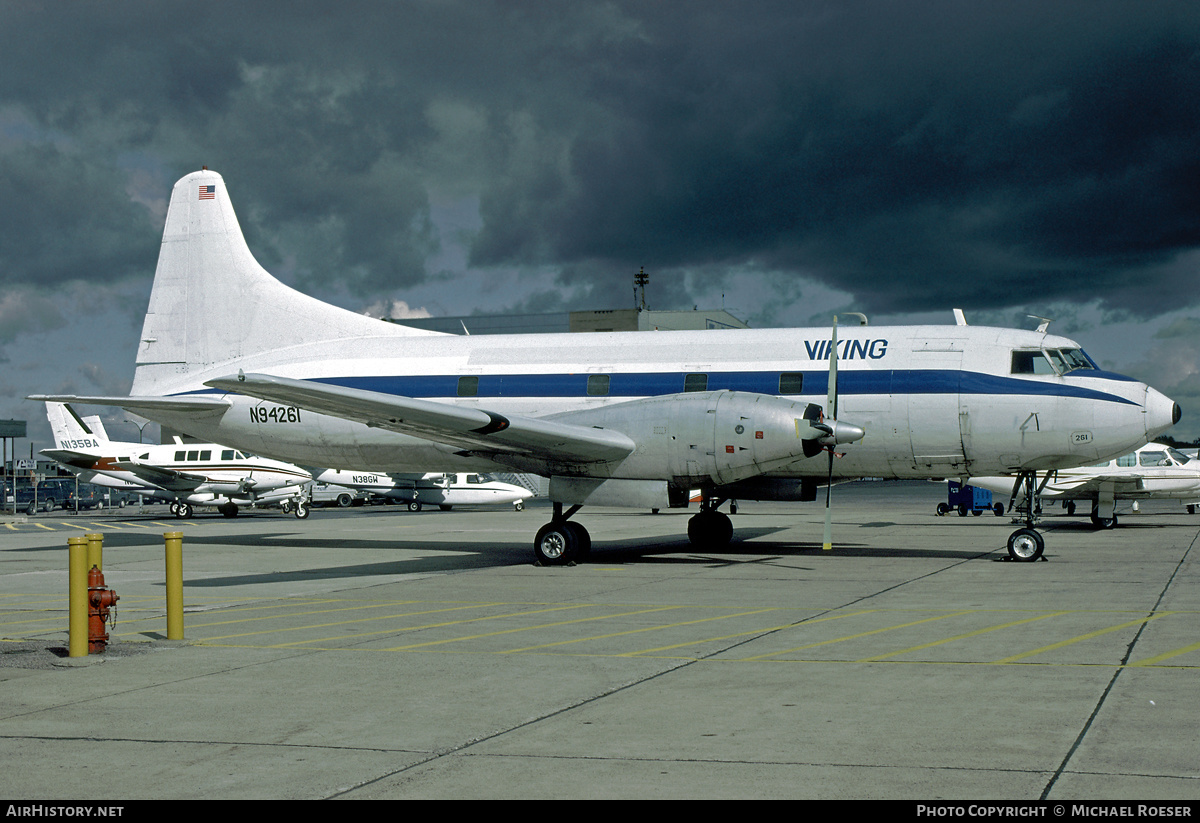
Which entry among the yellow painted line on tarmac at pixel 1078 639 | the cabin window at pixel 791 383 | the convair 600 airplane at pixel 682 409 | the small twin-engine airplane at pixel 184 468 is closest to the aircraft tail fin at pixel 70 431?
the small twin-engine airplane at pixel 184 468

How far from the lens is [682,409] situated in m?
17.4

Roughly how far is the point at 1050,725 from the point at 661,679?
9.94 ft

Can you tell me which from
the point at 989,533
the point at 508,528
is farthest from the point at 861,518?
the point at 508,528

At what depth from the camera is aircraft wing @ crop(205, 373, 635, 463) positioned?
15.9 m

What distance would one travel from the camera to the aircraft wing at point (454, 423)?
52.2ft

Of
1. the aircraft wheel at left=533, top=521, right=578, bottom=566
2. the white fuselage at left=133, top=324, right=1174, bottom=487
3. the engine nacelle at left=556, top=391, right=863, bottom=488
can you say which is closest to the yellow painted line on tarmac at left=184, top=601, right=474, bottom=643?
the aircraft wheel at left=533, top=521, right=578, bottom=566

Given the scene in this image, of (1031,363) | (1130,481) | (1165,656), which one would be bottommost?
(1165,656)

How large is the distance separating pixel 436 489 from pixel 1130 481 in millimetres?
30891

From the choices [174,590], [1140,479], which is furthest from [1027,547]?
[174,590]

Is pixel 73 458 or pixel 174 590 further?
pixel 73 458

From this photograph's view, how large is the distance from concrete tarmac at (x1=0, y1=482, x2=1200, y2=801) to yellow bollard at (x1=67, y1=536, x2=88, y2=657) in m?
0.20

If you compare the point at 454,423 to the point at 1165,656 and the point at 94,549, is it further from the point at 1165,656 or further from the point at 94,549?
the point at 1165,656

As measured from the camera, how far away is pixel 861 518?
37656mm
